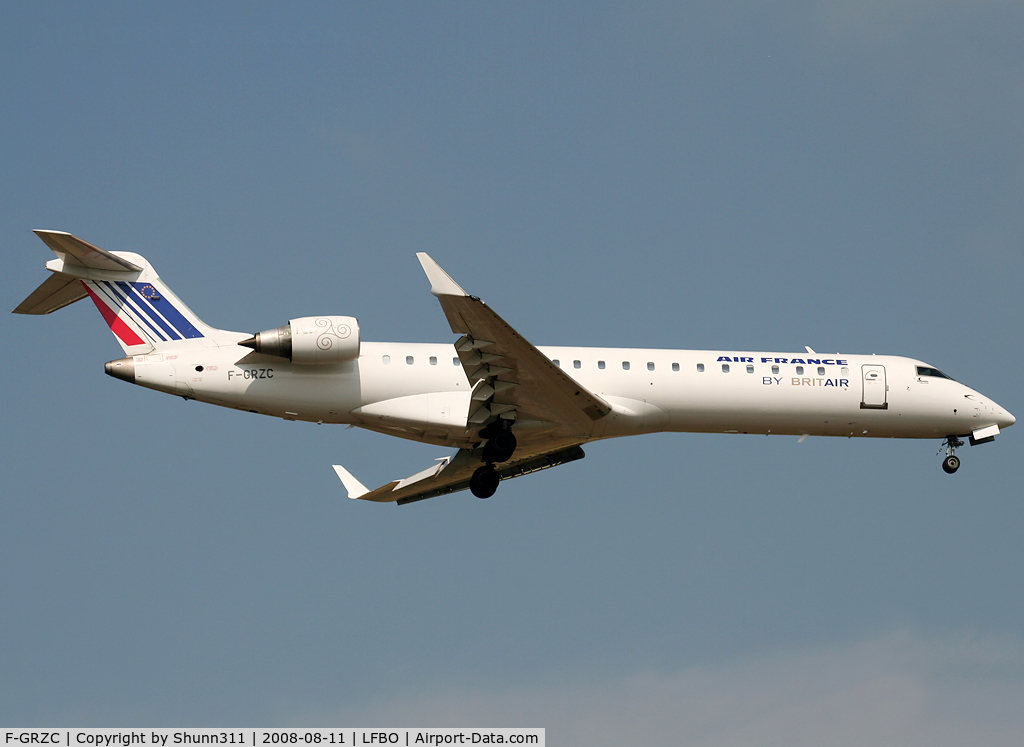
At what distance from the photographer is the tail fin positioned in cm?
2166

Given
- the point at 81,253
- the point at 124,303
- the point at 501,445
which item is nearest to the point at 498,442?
the point at 501,445

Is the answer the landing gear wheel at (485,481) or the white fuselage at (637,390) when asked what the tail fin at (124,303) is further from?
the landing gear wheel at (485,481)

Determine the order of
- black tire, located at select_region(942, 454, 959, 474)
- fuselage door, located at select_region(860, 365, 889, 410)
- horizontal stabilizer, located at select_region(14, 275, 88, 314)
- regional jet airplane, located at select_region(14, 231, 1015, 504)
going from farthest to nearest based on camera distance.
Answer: black tire, located at select_region(942, 454, 959, 474) < fuselage door, located at select_region(860, 365, 889, 410) < horizontal stabilizer, located at select_region(14, 275, 88, 314) < regional jet airplane, located at select_region(14, 231, 1015, 504)

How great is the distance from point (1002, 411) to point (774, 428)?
562 centimetres

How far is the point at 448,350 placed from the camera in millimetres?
22188

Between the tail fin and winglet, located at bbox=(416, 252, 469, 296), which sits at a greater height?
the tail fin

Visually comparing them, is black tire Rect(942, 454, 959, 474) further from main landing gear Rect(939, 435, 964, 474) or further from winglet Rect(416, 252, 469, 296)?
winglet Rect(416, 252, 469, 296)

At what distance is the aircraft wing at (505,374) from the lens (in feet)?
62.9

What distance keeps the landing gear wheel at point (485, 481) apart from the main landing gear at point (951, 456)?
10.00 meters

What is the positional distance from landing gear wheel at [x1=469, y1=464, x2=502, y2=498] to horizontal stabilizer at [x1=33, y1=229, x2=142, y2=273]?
26.0 feet

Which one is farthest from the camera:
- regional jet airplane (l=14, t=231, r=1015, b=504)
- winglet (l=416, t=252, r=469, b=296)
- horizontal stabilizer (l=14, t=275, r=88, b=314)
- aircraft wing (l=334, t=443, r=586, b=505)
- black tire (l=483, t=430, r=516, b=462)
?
aircraft wing (l=334, t=443, r=586, b=505)

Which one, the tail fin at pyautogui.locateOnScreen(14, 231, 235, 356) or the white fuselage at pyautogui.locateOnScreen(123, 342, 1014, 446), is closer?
the white fuselage at pyautogui.locateOnScreen(123, 342, 1014, 446)

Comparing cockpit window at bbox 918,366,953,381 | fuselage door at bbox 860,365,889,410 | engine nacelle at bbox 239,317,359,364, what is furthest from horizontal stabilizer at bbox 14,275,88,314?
cockpit window at bbox 918,366,953,381

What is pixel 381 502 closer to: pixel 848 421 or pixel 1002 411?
pixel 848 421
